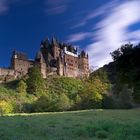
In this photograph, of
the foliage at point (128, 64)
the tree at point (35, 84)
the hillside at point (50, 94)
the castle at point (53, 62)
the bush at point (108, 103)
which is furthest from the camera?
the castle at point (53, 62)

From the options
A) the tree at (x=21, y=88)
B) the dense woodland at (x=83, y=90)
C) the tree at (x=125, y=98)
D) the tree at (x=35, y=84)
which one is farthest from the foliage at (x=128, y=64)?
the tree at (x=35, y=84)

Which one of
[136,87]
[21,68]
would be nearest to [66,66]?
[21,68]

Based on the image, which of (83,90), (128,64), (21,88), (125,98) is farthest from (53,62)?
(128,64)

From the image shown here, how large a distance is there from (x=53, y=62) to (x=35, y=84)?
40679mm

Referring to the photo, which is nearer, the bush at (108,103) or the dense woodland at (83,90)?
the dense woodland at (83,90)

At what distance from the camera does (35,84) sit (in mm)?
122688

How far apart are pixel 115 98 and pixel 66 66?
7614cm

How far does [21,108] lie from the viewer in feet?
260

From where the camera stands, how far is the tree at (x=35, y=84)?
121125 mm

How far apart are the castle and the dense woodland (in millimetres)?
7751

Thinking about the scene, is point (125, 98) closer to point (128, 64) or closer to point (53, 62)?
point (128, 64)

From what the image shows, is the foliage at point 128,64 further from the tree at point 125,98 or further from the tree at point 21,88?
the tree at point 21,88

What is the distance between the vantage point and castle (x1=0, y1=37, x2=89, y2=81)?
482ft

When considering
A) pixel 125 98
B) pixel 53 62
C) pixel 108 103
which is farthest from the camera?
pixel 53 62
